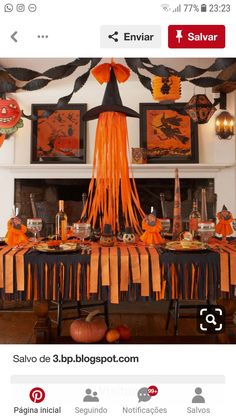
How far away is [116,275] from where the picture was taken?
3.74 ft

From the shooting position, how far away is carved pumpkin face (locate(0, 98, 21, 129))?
1479mm

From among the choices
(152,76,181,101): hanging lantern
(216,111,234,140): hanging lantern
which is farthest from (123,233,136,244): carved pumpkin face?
(216,111,234,140): hanging lantern

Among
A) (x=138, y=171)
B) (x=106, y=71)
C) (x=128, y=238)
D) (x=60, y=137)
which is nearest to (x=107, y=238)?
(x=128, y=238)

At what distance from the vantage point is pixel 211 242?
1484mm

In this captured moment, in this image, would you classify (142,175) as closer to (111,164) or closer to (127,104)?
(127,104)

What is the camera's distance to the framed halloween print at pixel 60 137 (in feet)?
10.4

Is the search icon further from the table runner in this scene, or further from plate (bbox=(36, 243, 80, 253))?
plate (bbox=(36, 243, 80, 253))

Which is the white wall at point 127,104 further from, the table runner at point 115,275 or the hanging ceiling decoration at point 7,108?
the table runner at point 115,275

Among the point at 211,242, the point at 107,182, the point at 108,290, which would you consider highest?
the point at 107,182
